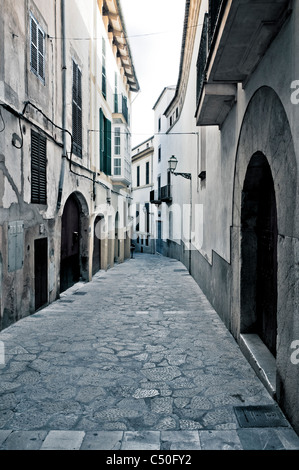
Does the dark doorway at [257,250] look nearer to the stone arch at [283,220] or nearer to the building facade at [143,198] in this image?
the stone arch at [283,220]

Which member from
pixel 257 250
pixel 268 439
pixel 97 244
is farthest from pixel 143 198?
pixel 268 439

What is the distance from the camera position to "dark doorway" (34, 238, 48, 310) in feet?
25.1

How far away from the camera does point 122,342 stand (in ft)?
18.3

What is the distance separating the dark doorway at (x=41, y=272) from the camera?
7.66 m

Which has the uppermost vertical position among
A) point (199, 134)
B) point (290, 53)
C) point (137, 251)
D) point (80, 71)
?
point (80, 71)

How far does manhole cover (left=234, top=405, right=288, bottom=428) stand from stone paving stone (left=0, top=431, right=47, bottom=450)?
1663mm

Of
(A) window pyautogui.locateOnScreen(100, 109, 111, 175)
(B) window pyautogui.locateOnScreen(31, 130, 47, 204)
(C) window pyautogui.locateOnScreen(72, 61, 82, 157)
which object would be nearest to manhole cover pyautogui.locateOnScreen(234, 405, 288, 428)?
(B) window pyautogui.locateOnScreen(31, 130, 47, 204)

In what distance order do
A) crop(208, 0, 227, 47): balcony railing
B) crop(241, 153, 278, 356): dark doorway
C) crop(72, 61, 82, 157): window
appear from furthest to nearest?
crop(72, 61, 82, 157): window → crop(208, 0, 227, 47): balcony railing → crop(241, 153, 278, 356): dark doorway

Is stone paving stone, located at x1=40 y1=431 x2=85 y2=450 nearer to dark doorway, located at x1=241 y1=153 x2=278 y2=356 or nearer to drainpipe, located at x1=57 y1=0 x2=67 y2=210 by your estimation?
dark doorway, located at x1=241 y1=153 x2=278 y2=356

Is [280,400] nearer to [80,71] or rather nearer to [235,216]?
[235,216]

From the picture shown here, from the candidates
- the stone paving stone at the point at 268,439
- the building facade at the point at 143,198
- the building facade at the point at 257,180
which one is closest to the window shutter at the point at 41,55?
the building facade at the point at 257,180

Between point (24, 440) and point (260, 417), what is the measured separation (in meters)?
1.99
